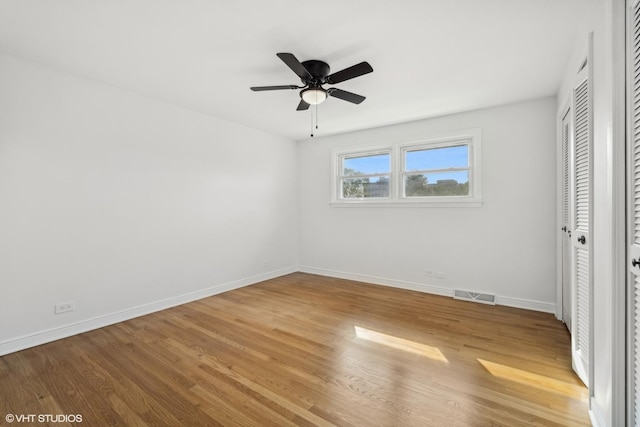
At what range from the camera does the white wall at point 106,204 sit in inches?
97.3

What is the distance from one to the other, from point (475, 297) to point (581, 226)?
204 cm

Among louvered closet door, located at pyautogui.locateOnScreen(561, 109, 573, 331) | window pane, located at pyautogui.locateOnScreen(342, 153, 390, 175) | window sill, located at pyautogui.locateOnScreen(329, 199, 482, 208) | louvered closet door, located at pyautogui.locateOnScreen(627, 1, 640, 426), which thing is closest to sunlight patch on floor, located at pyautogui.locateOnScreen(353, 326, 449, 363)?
louvered closet door, located at pyautogui.locateOnScreen(627, 1, 640, 426)

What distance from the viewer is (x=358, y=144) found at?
481 centimetres

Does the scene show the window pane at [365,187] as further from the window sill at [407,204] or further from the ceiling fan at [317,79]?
the ceiling fan at [317,79]

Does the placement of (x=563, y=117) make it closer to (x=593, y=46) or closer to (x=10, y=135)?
(x=593, y=46)

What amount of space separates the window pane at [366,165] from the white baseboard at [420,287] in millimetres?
1801

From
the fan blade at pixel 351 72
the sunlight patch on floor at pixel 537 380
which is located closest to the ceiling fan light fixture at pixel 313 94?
the fan blade at pixel 351 72

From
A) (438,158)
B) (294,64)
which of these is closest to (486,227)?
(438,158)

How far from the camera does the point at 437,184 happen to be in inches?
163

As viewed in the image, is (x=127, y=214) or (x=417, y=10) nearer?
(x=417, y=10)

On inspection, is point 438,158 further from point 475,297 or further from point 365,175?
point 475,297

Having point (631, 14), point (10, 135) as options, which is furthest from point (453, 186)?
point (10, 135)

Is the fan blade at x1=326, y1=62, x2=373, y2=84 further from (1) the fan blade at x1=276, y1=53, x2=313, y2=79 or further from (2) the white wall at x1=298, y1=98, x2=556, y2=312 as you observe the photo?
(2) the white wall at x1=298, y1=98, x2=556, y2=312

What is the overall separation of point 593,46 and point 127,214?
167 inches
